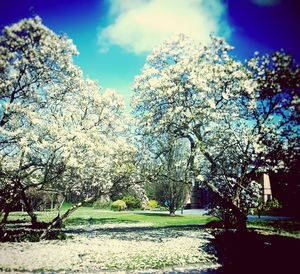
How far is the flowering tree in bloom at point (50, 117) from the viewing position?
15.9 metres

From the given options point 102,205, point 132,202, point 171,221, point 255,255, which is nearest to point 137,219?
point 171,221

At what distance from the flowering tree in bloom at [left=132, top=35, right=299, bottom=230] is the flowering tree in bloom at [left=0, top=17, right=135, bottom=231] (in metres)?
2.77

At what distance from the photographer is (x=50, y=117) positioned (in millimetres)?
19047

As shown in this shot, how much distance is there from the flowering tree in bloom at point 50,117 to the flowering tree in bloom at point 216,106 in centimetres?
277

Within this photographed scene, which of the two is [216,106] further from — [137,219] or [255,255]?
[137,219]

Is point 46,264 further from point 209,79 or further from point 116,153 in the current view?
point 209,79

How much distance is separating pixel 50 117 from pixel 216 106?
11279mm

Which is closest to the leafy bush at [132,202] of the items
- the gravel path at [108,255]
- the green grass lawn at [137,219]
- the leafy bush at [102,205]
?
the leafy bush at [102,205]

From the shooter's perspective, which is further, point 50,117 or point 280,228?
point 280,228

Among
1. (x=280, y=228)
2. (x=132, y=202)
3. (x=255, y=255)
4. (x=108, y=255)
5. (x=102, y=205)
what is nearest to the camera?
(x=255, y=255)

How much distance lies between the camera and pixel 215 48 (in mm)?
18750

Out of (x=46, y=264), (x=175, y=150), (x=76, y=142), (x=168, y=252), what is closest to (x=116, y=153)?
(x=76, y=142)

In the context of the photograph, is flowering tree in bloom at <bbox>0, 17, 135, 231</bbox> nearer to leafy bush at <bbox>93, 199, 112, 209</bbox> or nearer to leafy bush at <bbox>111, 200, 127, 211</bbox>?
leafy bush at <bbox>111, 200, 127, 211</bbox>

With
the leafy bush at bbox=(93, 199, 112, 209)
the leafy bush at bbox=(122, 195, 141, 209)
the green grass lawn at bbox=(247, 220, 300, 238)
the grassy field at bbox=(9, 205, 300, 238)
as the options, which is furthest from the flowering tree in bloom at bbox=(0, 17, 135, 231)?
the leafy bush at bbox=(93, 199, 112, 209)
